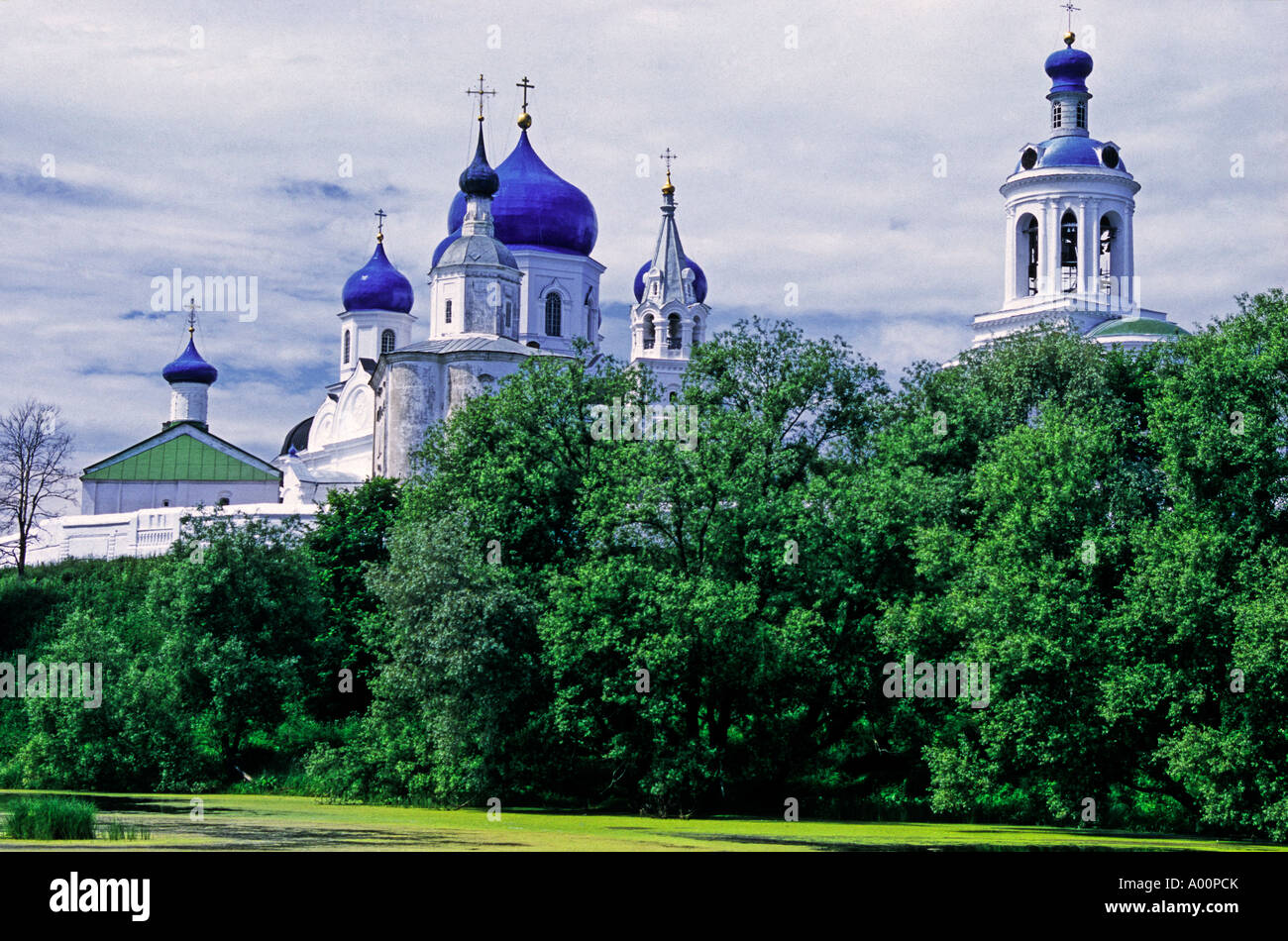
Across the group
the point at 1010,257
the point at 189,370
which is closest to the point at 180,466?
the point at 189,370

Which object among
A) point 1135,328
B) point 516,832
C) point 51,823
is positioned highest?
point 1135,328

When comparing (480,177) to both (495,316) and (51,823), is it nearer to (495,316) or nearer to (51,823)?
(495,316)

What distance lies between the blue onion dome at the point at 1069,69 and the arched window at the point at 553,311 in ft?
71.2

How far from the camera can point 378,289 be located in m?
73.8

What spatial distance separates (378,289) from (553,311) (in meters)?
11.4

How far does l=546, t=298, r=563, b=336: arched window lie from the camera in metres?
65.9

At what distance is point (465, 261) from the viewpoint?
54562 millimetres

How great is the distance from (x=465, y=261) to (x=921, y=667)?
29.5 metres

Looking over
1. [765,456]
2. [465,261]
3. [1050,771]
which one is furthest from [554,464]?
[465,261]

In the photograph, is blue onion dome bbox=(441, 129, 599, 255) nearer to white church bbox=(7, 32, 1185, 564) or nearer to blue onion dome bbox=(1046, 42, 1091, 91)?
white church bbox=(7, 32, 1185, 564)

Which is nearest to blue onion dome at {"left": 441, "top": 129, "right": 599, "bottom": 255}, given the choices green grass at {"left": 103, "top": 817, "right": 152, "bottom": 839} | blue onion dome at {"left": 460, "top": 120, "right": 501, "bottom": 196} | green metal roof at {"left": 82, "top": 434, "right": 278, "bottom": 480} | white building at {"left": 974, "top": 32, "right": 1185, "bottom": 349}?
blue onion dome at {"left": 460, "top": 120, "right": 501, "bottom": 196}

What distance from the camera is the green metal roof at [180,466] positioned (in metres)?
64.1

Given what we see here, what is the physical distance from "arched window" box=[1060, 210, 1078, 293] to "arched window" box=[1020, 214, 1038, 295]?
96cm
